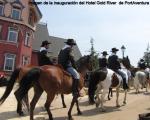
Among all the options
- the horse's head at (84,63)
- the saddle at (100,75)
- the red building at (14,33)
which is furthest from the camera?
the red building at (14,33)

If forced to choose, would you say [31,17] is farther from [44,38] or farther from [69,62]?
[69,62]

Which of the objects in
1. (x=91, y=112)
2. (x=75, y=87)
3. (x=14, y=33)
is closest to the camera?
(x=75, y=87)

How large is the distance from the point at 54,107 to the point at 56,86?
4541 millimetres

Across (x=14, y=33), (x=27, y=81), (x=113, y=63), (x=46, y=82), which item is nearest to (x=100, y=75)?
(x=113, y=63)

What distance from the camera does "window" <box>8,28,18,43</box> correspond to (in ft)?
131

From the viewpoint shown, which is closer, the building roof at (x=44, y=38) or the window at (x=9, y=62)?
the window at (x=9, y=62)

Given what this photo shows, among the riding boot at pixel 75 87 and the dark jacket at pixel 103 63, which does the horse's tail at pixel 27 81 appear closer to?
the riding boot at pixel 75 87

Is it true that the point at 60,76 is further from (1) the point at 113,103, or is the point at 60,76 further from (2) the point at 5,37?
(2) the point at 5,37

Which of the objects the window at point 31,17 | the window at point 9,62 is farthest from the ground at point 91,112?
the window at point 31,17

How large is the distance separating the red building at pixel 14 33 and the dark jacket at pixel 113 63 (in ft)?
79.7

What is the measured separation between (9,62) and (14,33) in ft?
11.8

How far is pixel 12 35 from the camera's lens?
40125 millimetres

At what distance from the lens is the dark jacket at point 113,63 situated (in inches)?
624

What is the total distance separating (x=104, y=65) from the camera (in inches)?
596
